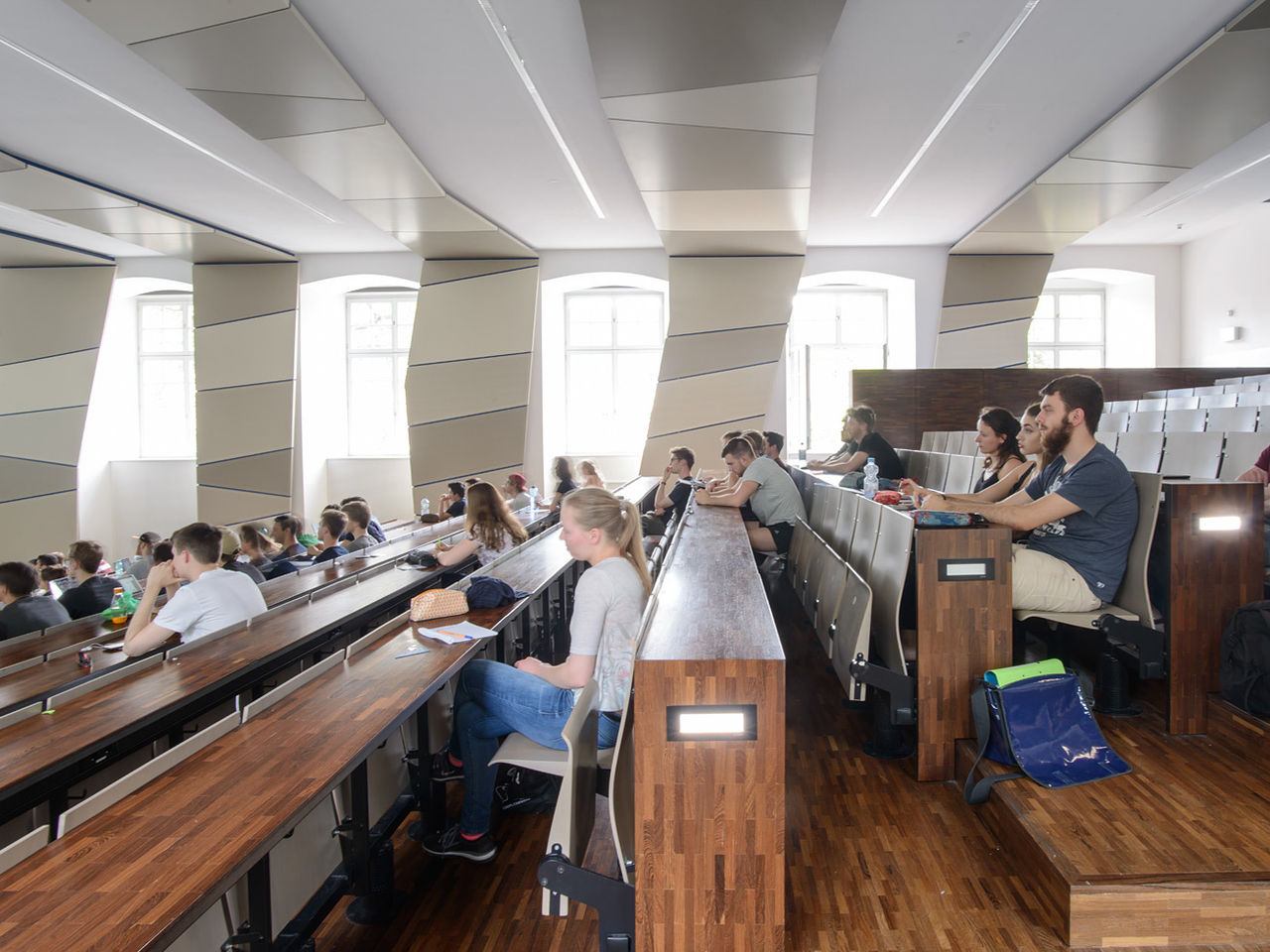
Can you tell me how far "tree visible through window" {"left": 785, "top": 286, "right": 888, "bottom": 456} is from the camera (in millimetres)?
11062

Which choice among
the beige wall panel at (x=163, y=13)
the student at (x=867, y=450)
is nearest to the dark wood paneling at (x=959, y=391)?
the student at (x=867, y=450)

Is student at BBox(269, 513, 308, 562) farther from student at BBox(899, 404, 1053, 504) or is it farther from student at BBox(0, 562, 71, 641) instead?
student at BBox(899, 404, 1053, 504)

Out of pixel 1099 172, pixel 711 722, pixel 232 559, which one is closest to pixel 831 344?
pixel 1099 172

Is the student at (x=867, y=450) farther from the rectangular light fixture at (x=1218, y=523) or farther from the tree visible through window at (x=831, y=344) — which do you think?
the tree visible through window at (x=831, y=344)

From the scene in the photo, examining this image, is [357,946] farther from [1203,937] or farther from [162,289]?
[162,289]

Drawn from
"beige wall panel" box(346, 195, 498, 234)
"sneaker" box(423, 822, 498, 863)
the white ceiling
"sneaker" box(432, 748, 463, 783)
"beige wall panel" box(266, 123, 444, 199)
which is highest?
the white ceiling

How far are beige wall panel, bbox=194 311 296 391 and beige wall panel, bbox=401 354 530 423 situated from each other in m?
1.95

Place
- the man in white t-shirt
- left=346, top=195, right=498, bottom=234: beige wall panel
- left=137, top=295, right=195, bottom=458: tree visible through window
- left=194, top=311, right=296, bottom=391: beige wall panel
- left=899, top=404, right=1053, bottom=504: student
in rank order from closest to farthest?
the man in white t-shirt, left=899, top=404, right=1053, bottom=504: student, left=346, top=195, right=498, bottom=234: beige wall panel, left=194, top=311, right=296, bottom=391: beige wall panel, left=137, top=295, right=195, bottom=458: tree visible through window

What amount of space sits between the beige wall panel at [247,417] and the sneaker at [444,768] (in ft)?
28.5

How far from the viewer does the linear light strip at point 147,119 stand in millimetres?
4949

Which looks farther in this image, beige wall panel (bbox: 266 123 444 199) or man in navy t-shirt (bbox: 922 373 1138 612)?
beige wall panel (bbox: 266 123 444 199)

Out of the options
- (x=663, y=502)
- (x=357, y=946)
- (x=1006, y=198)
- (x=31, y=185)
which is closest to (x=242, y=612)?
(x=357, y=946)

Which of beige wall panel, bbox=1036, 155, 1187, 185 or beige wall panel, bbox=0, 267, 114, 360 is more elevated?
beige wall panel, bbox=1036, 155, 1187, 185

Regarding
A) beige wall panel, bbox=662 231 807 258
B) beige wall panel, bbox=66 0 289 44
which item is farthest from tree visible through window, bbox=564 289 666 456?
beige wall panel, bbox=66 0 289 44
